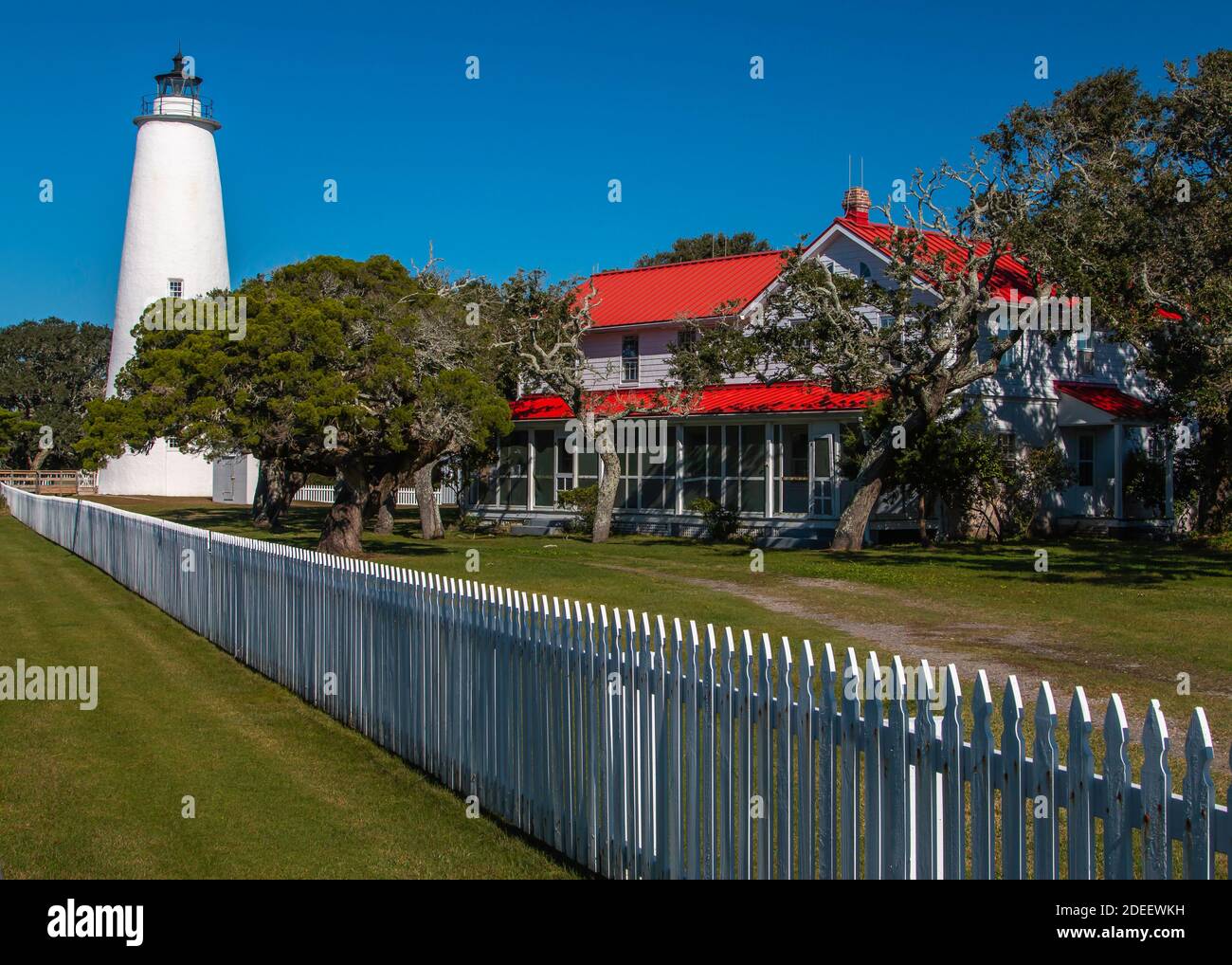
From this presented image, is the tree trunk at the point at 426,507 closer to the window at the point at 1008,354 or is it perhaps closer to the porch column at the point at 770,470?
the porch column at the point at 770,470

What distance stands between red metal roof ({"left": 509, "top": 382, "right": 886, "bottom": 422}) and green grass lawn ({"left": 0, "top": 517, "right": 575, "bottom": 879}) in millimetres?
19377

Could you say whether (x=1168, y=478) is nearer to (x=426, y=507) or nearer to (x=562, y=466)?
(x=562, y=466)

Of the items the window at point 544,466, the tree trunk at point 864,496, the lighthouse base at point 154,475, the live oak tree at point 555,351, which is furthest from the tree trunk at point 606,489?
the lighthouse base at point 154,475

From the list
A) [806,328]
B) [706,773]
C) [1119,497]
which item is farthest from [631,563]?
[706,773]

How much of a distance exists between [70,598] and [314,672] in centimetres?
968

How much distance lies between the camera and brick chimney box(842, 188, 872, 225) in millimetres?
36531

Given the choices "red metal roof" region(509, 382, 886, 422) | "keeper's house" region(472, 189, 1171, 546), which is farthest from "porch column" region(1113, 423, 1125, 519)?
"red metal roof" region(509, 382, 886, 422)

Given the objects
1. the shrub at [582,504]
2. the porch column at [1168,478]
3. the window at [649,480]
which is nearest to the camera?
the porch column at [1168,478]

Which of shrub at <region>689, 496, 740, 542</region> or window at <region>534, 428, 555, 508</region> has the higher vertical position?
window at <region>534, 428, 555, 508</region>

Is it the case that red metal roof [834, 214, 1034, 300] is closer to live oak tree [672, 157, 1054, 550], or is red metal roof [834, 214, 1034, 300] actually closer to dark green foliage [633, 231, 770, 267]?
live oak tree [672, 157, 1054, 550]

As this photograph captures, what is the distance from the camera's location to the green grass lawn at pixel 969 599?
11930 millimetres

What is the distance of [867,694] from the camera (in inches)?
190

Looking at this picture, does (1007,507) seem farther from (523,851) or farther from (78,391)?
(78,391)

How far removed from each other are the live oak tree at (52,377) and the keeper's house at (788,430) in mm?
34485
